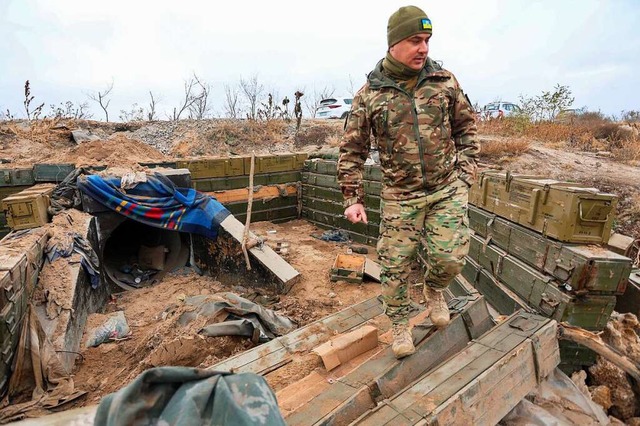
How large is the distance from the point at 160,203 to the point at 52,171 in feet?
6.70

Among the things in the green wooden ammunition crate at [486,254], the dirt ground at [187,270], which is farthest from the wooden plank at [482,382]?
the green wooden ammunition crate at [486,254]

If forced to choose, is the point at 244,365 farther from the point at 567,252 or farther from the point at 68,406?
the point at 567,252

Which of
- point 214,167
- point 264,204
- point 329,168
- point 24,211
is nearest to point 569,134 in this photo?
point 329,168

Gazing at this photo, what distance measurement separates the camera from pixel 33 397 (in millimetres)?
3398

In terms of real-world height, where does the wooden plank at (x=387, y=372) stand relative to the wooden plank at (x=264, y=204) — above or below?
above

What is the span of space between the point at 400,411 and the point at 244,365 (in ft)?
3.84

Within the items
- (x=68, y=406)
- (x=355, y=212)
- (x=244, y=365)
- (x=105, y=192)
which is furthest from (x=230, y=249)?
(x=355, y=212)

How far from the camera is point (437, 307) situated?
8.98ft

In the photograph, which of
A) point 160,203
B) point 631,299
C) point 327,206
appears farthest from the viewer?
point 327,206

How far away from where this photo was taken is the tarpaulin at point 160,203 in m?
5.88

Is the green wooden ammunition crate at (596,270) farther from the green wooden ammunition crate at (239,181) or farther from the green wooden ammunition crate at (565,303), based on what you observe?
the green wooden ammunition crate at (239,181)

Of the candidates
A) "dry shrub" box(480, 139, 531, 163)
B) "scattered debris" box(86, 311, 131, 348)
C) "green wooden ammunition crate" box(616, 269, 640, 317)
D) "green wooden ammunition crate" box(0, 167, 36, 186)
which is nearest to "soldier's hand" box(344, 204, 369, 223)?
"green wooden ammunition crate" box(616, 269, 640, 317)

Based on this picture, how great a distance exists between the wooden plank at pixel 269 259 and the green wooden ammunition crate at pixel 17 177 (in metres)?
3.36

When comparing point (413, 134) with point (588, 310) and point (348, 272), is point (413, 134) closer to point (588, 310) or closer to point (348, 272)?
point (588, 310)
